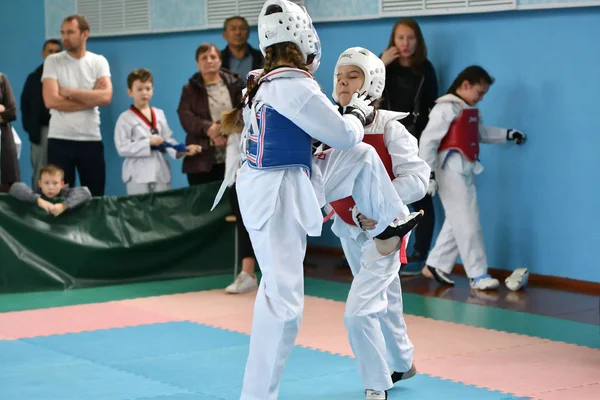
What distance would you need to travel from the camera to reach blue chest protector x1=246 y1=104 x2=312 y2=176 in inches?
159

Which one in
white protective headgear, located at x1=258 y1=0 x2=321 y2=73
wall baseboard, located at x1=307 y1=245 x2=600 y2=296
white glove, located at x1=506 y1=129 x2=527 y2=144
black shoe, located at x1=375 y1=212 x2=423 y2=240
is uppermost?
white protective headgear, located at x1=258 y1=0 x2=321 y2=73

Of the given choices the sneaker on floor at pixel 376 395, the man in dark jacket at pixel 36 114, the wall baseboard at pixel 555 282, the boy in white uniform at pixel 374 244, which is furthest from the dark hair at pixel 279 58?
the man in dark jacket at pixel 36 114

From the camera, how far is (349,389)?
4910 mm

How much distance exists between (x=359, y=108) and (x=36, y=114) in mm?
7236

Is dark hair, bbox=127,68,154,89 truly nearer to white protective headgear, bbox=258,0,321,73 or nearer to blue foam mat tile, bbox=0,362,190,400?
blue foam mat tile, bbox=0,362,190,400

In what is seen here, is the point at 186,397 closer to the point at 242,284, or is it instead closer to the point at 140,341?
the point at 140,341

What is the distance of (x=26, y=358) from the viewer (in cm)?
561

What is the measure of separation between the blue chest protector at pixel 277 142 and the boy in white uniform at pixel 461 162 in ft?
12.3

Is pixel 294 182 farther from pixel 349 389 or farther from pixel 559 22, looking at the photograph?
pixel 559 22

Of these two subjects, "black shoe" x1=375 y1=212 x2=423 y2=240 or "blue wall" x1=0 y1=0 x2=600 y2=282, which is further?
"blue wall" x1=0 y1=0 x2=600 y2=282

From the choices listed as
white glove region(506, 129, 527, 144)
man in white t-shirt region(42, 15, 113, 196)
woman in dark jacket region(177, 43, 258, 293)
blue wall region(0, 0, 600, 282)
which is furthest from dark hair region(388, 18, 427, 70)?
man in white t-shirt region(42, 15, 113, 196)

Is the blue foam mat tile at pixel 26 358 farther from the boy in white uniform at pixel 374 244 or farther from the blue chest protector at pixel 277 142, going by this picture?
the blue chest protector at pixel 277 142

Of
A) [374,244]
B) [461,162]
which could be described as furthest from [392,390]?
[461,162]

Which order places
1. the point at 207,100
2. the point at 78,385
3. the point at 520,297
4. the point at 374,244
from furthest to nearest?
the point at 207,100 → the point at 520,297 → the point at 78,385 → the point at 374,244
